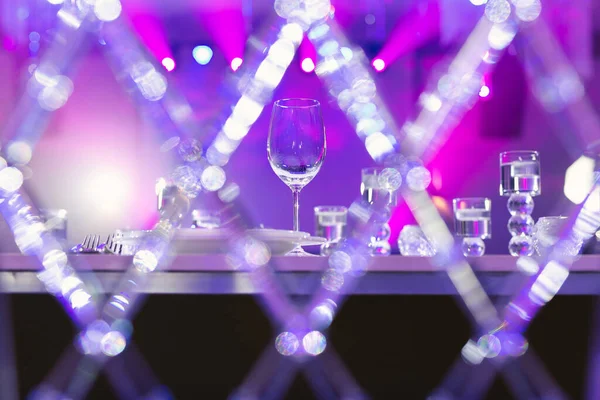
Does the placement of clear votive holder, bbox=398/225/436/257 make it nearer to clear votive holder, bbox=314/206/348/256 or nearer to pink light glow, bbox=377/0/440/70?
clear votive holder, bbox=314/206/348/256

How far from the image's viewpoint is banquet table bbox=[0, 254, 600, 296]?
57 centimetres

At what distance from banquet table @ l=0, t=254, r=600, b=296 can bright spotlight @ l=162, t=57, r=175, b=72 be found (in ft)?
5.87

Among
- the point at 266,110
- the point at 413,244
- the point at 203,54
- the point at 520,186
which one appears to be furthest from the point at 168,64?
the point at 520,186

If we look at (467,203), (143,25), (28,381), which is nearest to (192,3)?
(143,25)

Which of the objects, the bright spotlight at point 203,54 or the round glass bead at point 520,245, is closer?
the round glass bead at point 520,245

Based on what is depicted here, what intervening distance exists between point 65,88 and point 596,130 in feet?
6.09

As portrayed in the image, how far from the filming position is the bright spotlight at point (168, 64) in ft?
7.52

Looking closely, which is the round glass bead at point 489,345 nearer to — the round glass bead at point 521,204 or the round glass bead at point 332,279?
the round glass bead at point 332,279

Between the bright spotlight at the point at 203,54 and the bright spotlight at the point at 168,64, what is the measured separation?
0.08 meters

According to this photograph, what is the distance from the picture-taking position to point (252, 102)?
88.5 inches

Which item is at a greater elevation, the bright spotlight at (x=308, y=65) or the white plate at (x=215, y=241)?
the bright spotlight at (x=308, y=65)

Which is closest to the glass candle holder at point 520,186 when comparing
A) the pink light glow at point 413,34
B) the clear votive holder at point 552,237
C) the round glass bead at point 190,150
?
the clear votive holder at point 552,237

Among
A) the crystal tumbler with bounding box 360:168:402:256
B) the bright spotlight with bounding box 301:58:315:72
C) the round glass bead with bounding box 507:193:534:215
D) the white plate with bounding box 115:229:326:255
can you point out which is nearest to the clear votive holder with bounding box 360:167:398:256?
the crystal tumbler with bounding box 360:168:402:256

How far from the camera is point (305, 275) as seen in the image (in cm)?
58
